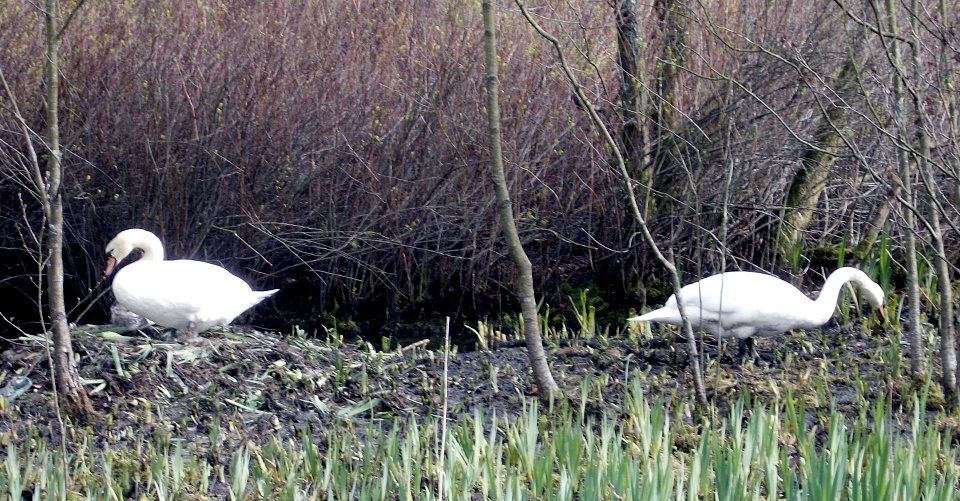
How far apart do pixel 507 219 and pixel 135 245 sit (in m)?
2.79

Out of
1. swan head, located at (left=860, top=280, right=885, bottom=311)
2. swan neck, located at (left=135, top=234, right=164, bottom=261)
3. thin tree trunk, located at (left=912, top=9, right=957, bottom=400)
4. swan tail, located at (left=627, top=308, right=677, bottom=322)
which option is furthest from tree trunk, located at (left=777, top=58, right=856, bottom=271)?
swan neck, located at (left=135, top=234, right=164, bottom=261)

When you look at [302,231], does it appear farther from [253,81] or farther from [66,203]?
[66,203]

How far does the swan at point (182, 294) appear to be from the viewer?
555cm

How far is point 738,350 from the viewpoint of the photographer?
240 inches

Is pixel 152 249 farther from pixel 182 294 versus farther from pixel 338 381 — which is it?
pixel 338 381

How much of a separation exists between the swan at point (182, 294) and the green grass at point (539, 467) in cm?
128

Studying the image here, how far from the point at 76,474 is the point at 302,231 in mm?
4641

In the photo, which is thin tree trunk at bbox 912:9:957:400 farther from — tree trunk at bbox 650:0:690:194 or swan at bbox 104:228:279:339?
swan at bbox 104:228:279:339

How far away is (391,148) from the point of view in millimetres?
8234

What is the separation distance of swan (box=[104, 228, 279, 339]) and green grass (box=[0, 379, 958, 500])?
4.19 feet

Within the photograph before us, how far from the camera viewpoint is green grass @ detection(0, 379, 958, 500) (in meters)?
3.14

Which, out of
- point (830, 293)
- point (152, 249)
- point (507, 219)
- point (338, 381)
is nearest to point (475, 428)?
point (507, 219)

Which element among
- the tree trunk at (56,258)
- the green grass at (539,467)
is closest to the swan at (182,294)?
the tree trunk at (56,258)

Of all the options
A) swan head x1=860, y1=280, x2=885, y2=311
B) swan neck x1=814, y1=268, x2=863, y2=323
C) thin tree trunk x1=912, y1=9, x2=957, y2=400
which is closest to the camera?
thin tree trunk x1=912, y1=9, x2=957, y2=400
